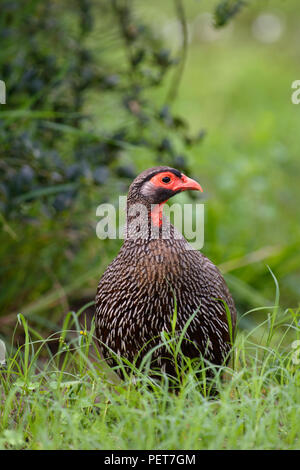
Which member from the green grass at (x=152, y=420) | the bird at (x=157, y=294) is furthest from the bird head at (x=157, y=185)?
the green grass at (x=152, y=420)

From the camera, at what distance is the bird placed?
2.67 meters

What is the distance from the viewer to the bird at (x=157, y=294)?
2.67m

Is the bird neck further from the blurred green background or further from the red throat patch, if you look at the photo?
the blurred green background

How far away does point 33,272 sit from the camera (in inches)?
164

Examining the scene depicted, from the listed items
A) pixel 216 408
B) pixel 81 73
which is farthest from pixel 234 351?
pixel 81 73

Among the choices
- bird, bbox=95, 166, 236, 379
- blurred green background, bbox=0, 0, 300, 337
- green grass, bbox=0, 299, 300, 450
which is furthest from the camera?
blurred green background, bbox=0, 0, 300, 337

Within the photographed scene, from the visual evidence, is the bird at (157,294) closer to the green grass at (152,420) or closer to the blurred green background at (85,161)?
the green grass at (152,420)

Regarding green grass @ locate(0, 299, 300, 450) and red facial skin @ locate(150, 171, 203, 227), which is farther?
red facial skin @ locate(150, 171, 203, 227)

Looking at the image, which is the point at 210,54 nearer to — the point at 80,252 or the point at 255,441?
the point at 80,252

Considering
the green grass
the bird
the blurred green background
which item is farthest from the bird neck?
the blurred green background

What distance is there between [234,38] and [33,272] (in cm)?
786

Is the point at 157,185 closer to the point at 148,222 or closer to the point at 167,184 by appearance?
the point at 167,184

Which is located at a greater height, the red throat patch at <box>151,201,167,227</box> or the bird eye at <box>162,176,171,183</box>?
the bird eye at <box>162,176,171,183</box>

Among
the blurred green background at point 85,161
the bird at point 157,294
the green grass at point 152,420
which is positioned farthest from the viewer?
the blurred green background at point 85,161
